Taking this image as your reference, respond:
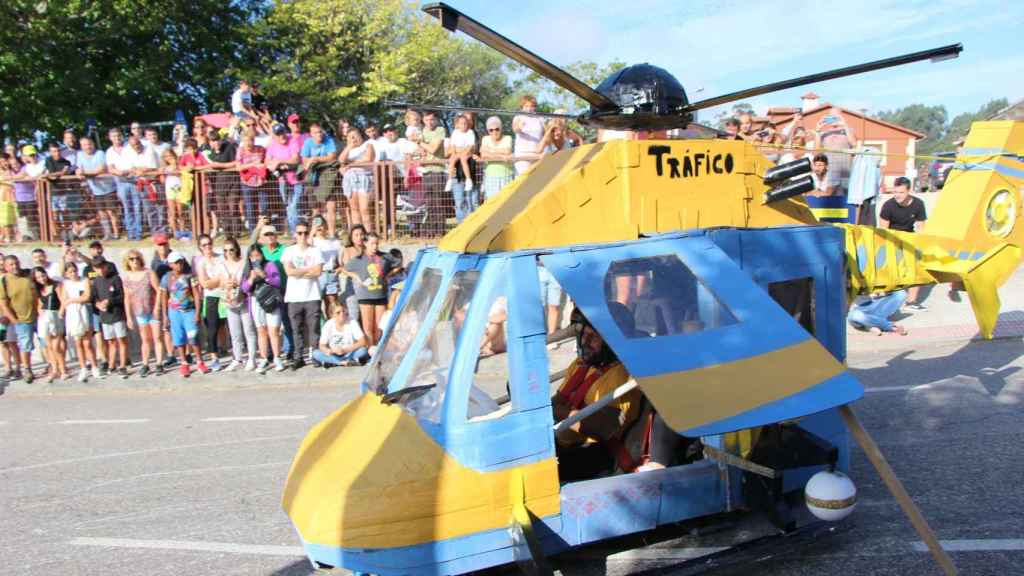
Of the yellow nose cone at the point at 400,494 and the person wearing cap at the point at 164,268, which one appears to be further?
the person wearing cap at the point at 164,268

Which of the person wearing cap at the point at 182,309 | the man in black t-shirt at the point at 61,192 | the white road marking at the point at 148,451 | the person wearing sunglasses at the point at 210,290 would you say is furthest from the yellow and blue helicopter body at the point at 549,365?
the man in black t-shirt at the point at 61,192

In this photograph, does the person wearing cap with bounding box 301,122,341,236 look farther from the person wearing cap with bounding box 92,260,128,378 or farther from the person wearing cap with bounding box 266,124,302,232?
the person wearing cap with bounding box 92,260,128,378

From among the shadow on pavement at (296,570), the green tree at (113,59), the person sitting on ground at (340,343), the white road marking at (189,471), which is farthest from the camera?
the green tree at (113,59)

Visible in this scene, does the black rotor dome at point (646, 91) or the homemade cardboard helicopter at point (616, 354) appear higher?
the black rotor dome at point (646, 91)

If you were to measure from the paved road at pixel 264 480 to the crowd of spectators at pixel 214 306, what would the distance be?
1.23m

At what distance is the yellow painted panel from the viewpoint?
3613mm

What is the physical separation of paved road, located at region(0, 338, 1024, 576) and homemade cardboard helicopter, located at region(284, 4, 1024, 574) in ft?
2.19

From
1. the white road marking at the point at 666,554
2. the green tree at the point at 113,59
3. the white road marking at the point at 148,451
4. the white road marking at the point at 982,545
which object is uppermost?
the green tree at the point at 113,59

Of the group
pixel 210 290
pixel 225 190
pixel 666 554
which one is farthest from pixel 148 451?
pixel 225 190

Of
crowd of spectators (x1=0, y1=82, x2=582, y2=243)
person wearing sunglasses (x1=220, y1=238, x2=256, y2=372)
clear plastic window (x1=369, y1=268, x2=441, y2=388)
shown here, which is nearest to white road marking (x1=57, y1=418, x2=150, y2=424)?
person wearing sunglasses (x1=220, y1=238, x2=256, y2=372)

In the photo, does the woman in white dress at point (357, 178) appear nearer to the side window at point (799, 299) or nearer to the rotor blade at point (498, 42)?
the rotor blade at point (498, 42)

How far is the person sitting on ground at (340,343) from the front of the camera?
442 inches

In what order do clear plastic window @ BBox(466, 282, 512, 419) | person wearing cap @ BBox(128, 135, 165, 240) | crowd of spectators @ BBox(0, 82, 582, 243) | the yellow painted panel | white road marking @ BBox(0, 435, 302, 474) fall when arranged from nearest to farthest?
the yellow painted panel
clear plastic window @ BBox(466, 282, 512, 419)
white road marking @ BBox(0, 435, 302, 474)
crowd of spectators @ BBox(0, 82, 582, 243)
person wearing cap @ BBox(128, 135, 165, 240)

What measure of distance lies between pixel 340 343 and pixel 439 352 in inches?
282
